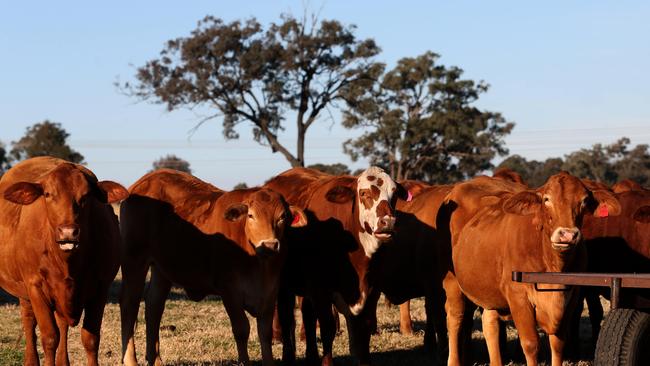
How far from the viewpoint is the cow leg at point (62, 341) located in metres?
8.50

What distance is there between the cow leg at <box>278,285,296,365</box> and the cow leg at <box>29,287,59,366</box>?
252 centimetres

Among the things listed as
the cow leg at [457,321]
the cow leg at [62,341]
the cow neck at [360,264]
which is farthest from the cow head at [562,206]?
the cow leg at [62,341]

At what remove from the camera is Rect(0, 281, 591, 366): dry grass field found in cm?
1057

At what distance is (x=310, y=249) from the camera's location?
31.7 feet

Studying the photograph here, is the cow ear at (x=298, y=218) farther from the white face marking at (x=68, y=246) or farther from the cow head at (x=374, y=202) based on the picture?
the white face marking at (x=68, y=246)

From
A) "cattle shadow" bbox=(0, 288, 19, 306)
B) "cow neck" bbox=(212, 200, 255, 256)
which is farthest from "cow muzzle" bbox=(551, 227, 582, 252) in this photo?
"cattle shadow" bbox=(0, 288, 19, 306)

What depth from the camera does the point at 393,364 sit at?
10.4m

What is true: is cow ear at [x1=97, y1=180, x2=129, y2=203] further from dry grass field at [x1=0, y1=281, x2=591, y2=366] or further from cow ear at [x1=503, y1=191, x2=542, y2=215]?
cow ear at [x1=503, y1=191, x2=542, y2=215]

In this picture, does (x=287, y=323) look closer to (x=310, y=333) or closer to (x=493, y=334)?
(x=310, y=333)

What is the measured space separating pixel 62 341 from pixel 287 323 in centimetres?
250

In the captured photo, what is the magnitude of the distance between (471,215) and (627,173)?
71.6m

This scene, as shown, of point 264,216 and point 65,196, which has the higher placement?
point 65,196

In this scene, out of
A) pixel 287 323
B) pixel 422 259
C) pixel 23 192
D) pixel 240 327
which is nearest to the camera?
pixel 23 192

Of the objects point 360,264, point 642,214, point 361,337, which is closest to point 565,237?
point 642,214
